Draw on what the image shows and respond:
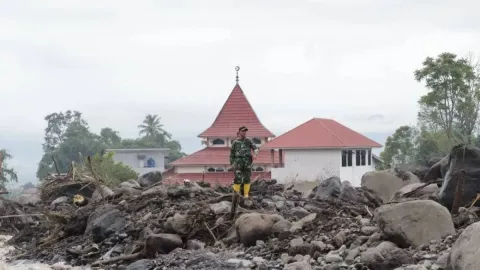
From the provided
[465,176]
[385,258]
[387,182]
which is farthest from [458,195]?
[387,182]

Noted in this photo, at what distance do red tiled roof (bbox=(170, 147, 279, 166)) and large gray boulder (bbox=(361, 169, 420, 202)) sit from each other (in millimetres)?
21728

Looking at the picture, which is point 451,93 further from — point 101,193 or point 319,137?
point 101,193

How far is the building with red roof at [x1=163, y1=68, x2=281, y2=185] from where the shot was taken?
37188 mm

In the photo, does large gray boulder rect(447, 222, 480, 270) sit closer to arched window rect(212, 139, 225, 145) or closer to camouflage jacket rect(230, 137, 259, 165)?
camouflage jacket rect(230, 137, 259, 165)

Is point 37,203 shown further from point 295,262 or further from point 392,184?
point 295,262

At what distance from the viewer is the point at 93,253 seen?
11688mm

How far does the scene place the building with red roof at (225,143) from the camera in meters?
37.2

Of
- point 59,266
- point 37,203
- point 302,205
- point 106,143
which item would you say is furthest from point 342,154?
point 106,143

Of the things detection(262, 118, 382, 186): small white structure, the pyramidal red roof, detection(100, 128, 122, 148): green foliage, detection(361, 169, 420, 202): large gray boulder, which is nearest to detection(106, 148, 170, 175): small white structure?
detection(100, 128, 122, 148): green foliage

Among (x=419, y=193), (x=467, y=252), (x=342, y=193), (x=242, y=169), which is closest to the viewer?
(x=467, y=252)

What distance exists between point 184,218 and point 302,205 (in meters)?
2.48

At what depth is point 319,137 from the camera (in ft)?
122

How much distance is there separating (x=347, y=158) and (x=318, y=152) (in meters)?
1.66

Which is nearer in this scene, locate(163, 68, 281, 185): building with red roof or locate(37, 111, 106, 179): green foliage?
locate(163, 68, 281, 185): building with red roof
